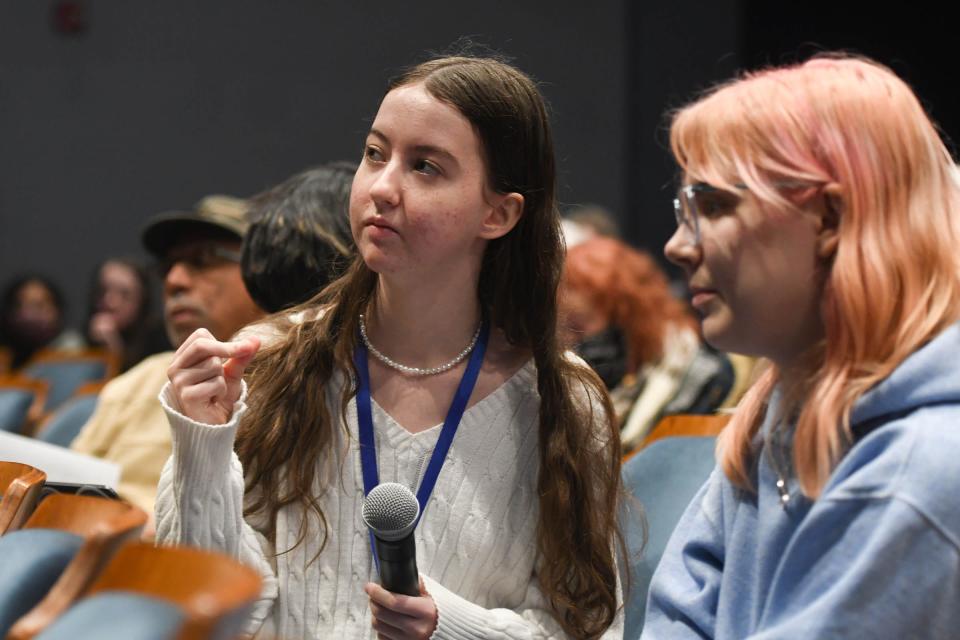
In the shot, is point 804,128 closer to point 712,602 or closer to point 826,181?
point 826,181

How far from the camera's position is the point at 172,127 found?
8.36 meters

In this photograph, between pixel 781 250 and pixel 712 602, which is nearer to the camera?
pixel 781 250

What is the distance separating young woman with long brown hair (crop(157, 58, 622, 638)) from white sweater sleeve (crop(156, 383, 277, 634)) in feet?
0.07

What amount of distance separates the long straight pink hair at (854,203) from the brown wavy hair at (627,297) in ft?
9.15

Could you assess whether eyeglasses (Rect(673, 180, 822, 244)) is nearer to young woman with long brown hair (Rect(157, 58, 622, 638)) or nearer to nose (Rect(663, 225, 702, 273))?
nose (Rect(663, 225, 702, 273))

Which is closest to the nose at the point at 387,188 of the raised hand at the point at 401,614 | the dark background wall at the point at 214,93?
the raised hand at the point at 401,614

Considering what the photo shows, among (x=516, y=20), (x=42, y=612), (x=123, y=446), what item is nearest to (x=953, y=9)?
(x=516, y=20)

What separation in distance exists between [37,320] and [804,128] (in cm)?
640

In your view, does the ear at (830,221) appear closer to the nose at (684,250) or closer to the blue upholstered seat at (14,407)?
the nose at (684,250)

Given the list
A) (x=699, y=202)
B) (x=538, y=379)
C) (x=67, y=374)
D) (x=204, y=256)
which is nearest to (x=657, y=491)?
(x=538, y=379)

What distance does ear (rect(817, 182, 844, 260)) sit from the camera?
1.38m

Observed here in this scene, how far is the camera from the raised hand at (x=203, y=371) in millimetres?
1629

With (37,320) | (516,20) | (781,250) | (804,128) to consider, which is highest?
(804,128)

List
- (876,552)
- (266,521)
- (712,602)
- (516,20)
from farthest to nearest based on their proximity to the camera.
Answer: (516,20)
(266,521)
(712,602)
(876,552)
